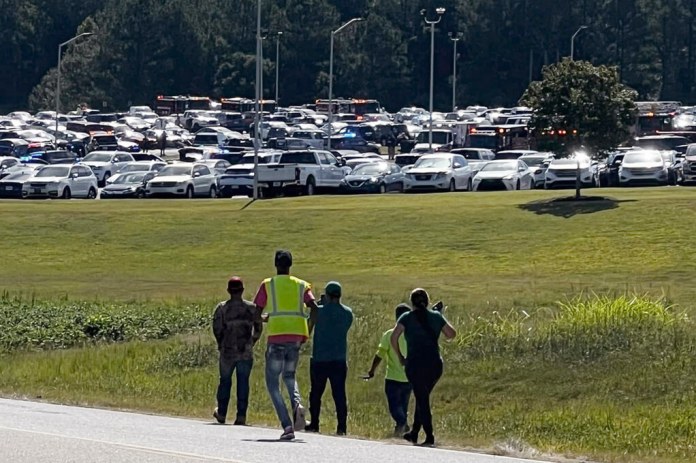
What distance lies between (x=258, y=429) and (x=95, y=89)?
120m

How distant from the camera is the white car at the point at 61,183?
57.2 metres

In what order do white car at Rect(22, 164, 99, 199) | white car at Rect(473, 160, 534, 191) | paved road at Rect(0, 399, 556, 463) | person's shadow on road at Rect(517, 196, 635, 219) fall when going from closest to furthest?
paved road at Rect(0, 399, 556, 463) < person's shadow on road at Rect(517, 196, 635, 219) < white car at Rect(473, 160, 534, 191) < white car at Rect(22, 164, 99, 199)

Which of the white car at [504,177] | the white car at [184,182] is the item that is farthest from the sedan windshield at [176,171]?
the white car at [504,177]

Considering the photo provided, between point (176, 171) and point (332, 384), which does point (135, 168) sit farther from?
point (332, 384)

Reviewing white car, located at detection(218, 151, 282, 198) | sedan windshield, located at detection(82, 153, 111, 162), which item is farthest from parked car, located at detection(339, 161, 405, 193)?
sedan windshield, located at detection(82, 153, 111, 162)

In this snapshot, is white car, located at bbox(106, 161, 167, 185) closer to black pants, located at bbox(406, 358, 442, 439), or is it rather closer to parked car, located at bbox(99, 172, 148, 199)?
parked car, located at bbox(99, 172, 148, 199)

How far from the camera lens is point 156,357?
25.7 m

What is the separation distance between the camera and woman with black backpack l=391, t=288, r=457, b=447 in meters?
15.6

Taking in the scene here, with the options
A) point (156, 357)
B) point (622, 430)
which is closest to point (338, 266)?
point (156, 357)

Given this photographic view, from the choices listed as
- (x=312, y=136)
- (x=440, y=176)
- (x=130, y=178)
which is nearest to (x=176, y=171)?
(x=130, y=178)

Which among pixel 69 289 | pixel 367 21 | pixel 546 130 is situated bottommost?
pixel 69 289

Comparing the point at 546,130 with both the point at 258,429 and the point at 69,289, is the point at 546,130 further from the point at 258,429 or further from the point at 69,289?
the point at 258,429

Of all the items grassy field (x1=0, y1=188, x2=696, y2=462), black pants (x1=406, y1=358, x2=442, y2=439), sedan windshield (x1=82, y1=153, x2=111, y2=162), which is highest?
sedan windshield (x1=82, y1=153, x2=111, y2=162)

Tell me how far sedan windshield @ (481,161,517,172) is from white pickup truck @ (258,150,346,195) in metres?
5.53
